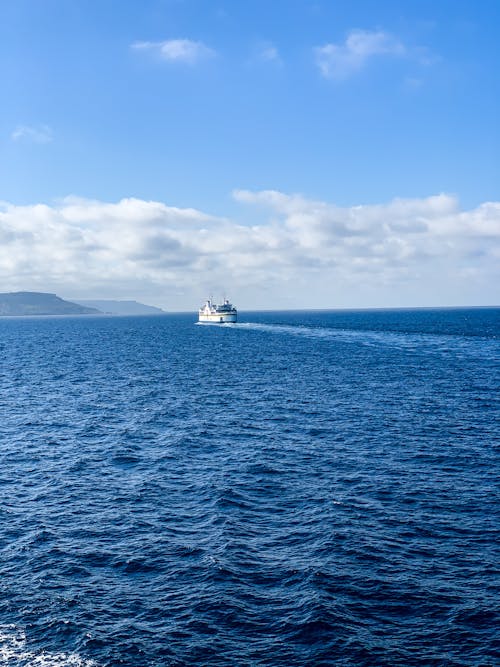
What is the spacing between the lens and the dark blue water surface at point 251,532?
25.8 meters

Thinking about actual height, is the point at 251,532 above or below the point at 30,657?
above

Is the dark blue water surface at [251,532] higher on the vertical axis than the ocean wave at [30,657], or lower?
higher

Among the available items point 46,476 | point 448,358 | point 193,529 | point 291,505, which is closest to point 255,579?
point 193,529

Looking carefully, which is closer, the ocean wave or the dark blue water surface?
the ocean wave

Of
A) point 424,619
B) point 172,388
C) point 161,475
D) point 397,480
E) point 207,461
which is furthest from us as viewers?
point 172,388

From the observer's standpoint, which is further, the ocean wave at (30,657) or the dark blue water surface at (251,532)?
the dark blue water surface at (251,532)

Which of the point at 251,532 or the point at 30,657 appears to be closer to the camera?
the point at 30,657

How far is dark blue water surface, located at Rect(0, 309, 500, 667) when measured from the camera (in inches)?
1016

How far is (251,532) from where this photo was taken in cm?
3747

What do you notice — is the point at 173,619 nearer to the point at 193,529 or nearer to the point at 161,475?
the point at 193,529

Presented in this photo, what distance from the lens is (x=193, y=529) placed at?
38250 millimetres

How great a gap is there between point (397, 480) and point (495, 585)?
17.0 metres

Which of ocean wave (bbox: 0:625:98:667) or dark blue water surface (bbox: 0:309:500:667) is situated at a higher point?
dark blue water surface (bbox: 0:309:500:667)

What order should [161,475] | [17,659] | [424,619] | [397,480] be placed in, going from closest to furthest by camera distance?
[17,659], [424,619], [397,480], [161,475]
